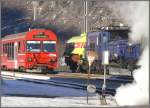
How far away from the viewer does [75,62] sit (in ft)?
128

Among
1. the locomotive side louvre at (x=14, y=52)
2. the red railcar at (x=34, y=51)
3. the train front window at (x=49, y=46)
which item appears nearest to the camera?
the red railcar at (x=34, y=51)

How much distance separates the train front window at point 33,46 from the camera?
31.1m

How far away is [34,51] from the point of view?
31.6 m

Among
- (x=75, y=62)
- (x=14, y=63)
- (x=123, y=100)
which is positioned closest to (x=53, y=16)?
(x=75, y=62)

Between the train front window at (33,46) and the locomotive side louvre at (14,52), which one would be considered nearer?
the train front window at (33,46)

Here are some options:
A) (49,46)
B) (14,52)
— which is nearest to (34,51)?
(49,46)

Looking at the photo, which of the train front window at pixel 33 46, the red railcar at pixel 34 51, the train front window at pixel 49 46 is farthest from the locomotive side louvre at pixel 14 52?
the train front window at pixel 49 46

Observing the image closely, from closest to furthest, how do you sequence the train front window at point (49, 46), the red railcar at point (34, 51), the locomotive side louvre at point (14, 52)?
the red railcar at point (34, 51)
the locomotive side louvre at point (14, 52)
the train front window at point (49, 46)

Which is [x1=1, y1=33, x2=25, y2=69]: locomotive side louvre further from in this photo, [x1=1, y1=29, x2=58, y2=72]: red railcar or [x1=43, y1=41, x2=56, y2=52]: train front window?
[x1=43, y1=41, x2=56, y2=52]: train front window

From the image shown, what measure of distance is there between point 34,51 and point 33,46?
338 millimetres

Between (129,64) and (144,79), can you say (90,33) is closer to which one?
(129,64)

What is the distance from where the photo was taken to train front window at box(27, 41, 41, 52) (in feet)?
102

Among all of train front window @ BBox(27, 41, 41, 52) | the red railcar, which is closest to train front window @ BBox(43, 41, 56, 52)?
the red railcar

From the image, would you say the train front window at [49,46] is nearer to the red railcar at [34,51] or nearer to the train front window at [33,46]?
the red railcar at [34,51]
